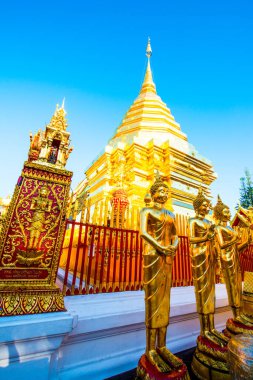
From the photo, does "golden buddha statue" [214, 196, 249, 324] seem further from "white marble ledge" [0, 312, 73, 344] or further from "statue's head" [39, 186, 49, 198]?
"statue's head" [39, 186, 49, 198]

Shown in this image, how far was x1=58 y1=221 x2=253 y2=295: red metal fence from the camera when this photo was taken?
3131mm

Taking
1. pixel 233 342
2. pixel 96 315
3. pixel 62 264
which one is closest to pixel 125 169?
pixel 62 264

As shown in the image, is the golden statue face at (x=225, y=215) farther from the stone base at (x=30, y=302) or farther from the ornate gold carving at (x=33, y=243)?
the stone base at (x=30, y=302)

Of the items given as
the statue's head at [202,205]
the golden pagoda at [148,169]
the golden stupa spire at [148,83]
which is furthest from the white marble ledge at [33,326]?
the golden stupa spire at [148,83]

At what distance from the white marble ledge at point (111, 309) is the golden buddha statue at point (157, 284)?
550 millimetres

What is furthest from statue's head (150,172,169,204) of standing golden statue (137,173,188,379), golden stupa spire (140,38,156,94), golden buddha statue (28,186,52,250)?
golden stupa spire (140,38,156,94)

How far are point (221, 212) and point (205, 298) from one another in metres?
1.20

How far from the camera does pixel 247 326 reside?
2.45 meters

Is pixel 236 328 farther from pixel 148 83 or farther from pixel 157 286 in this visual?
pixel 148 83

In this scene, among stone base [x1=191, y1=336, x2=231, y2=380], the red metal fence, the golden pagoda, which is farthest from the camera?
the golden pagoda

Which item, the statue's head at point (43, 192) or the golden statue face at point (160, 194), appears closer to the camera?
the golden statue face at point (160, 194)

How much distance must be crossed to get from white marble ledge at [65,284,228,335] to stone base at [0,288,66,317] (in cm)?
22

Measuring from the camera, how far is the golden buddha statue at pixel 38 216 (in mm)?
2250

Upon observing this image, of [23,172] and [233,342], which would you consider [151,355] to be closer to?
[233,342]
